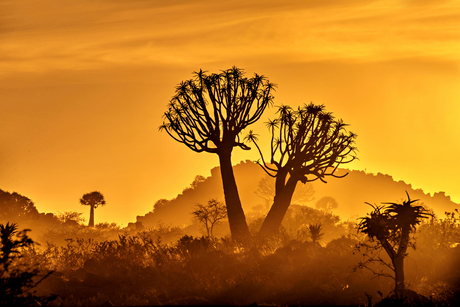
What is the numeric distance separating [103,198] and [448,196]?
8198cm

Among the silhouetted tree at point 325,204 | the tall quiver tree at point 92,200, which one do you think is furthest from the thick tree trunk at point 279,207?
the silhouetted tree at point 325,204

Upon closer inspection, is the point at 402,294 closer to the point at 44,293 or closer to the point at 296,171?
the point at 44,293

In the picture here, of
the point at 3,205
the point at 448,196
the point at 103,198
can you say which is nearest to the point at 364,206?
the point at 448,196

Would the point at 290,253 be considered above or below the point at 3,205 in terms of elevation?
below

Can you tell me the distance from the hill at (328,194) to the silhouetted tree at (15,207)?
1296 inches

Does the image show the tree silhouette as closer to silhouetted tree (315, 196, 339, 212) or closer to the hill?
the hill

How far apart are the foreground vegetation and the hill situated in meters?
54.9

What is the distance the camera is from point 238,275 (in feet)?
49.0

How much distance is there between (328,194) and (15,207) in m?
73.9

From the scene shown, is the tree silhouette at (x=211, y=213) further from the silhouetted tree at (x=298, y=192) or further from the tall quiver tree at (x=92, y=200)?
the silhouetted tree at (x=298, y=192)

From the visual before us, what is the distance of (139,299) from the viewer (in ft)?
41.5

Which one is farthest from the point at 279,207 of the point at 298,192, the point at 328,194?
the point at 328,194

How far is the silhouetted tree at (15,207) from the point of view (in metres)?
36.1

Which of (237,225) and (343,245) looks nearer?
(343,245)
